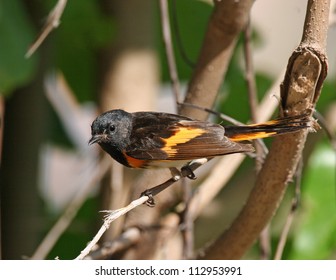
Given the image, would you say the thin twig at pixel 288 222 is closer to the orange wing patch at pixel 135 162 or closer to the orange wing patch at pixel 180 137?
the orange wing patch at pixel 180 137

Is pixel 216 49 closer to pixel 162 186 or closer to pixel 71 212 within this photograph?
pixel 162 186

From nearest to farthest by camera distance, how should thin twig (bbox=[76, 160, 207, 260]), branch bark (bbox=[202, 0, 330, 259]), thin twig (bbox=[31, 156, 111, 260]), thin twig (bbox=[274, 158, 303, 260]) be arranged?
thin twig (bbox=[76, 160, 207, 260]) → branch bark (bbox=[202, 0, 330, 259]) → thin twig (bbox=[274, 158, 303, 260]) → thin twig (bbox=[31, 156, 111, 260])

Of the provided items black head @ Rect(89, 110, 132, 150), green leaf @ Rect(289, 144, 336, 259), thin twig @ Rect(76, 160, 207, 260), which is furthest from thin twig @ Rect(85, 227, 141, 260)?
green leaf @ Rect(289, 144, 336, 259)

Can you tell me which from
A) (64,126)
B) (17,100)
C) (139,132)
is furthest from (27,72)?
(64,126)

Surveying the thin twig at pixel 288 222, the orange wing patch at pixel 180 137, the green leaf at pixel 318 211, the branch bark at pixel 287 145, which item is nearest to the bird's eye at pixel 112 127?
the orange wing patch at pixel 180 137

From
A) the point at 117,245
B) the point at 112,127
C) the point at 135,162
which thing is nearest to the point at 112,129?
the point at 112,127

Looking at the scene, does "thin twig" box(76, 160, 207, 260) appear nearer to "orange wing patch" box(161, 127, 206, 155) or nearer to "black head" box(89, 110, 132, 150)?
"orange wing patch" box(161, 127, 206, 155)
